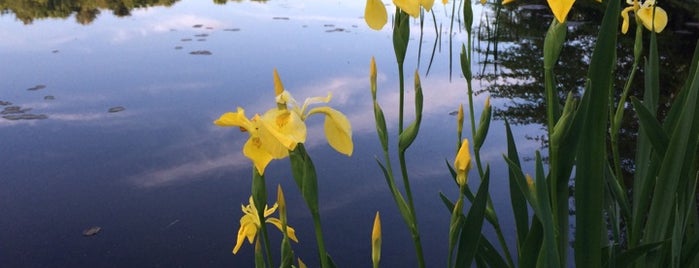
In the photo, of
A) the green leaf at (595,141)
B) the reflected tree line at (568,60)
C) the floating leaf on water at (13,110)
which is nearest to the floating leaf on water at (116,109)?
the floating leaf on water at (13,110)

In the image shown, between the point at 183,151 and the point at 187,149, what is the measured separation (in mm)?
28

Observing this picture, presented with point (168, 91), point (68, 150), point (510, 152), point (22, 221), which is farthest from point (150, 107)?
point (510, 152)

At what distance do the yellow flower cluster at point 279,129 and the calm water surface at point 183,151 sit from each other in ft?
5.05

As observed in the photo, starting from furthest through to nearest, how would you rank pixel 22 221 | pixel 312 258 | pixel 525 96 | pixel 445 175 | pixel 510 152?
pixel 525 96 < pixel 445 175 < pixel 22 221 < pixel 312 258 < pixel 510 152

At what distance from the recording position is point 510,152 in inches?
32.8

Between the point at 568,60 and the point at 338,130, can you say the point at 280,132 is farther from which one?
the point at 568,60

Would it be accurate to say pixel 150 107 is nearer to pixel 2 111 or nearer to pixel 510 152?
pixel 2 111

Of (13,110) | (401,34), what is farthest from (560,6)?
(13,110)

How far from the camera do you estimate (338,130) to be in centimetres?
54

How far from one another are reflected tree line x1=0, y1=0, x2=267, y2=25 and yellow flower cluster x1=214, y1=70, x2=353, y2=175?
6.25m

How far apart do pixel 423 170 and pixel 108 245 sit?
1.26 meters

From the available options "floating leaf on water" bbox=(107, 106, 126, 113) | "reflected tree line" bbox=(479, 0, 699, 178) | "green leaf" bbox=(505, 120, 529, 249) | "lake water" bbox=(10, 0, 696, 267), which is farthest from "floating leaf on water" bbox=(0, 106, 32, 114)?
"green leaf" bbox=(505, 120, 529, 249)

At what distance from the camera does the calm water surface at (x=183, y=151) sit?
6.96 feet

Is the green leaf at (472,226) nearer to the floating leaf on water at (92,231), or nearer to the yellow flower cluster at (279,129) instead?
the yellow flower cluster at (279,129)
